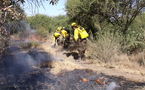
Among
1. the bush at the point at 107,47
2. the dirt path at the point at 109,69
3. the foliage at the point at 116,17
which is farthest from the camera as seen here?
the foliage at the point at 116,17


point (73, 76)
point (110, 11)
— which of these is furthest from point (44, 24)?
point (73, 76)

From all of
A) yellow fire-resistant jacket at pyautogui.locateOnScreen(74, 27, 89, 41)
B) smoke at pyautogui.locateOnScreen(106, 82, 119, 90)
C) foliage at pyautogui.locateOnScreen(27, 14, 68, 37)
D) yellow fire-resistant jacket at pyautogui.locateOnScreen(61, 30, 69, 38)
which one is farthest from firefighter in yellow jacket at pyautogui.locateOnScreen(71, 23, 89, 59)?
foliage at pyautogui.locateOnScreen(27, 14, 68, 37)

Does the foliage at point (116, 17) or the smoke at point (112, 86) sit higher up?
the foliage at point (116, 17)

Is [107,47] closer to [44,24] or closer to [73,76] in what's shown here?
[73,76]

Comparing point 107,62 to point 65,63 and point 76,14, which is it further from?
point 76,14

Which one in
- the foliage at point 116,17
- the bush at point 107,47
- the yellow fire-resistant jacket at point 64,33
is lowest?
the bush at point 107,47

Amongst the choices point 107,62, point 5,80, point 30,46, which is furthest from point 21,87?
point 30,46

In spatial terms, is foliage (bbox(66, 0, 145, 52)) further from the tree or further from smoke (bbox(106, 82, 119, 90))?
smoke (bbox(106, 82, 119, 90))

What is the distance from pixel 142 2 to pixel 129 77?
4388 millimetres

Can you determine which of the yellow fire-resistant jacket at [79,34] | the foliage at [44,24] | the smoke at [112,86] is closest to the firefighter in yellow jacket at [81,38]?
the yellow fire-resistant jacket at [79,34]

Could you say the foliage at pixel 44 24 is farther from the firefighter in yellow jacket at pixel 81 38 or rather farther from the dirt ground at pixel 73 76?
the dirt ground at pixel 73 76

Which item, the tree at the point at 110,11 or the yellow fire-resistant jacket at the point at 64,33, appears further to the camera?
the yellow fire-resistant jacket at the point at 64,33

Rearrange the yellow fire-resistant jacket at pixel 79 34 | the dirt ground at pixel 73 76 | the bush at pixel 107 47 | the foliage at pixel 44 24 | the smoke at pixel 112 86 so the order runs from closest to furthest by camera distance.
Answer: the smoke at pixel 112 86, the dirt ground at pixel 73 76, the bush at pixel 107 47, the yellow fire-resistant jacket at pixel 79 34, the foliage at pixel 44 24

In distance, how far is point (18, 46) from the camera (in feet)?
67.5
